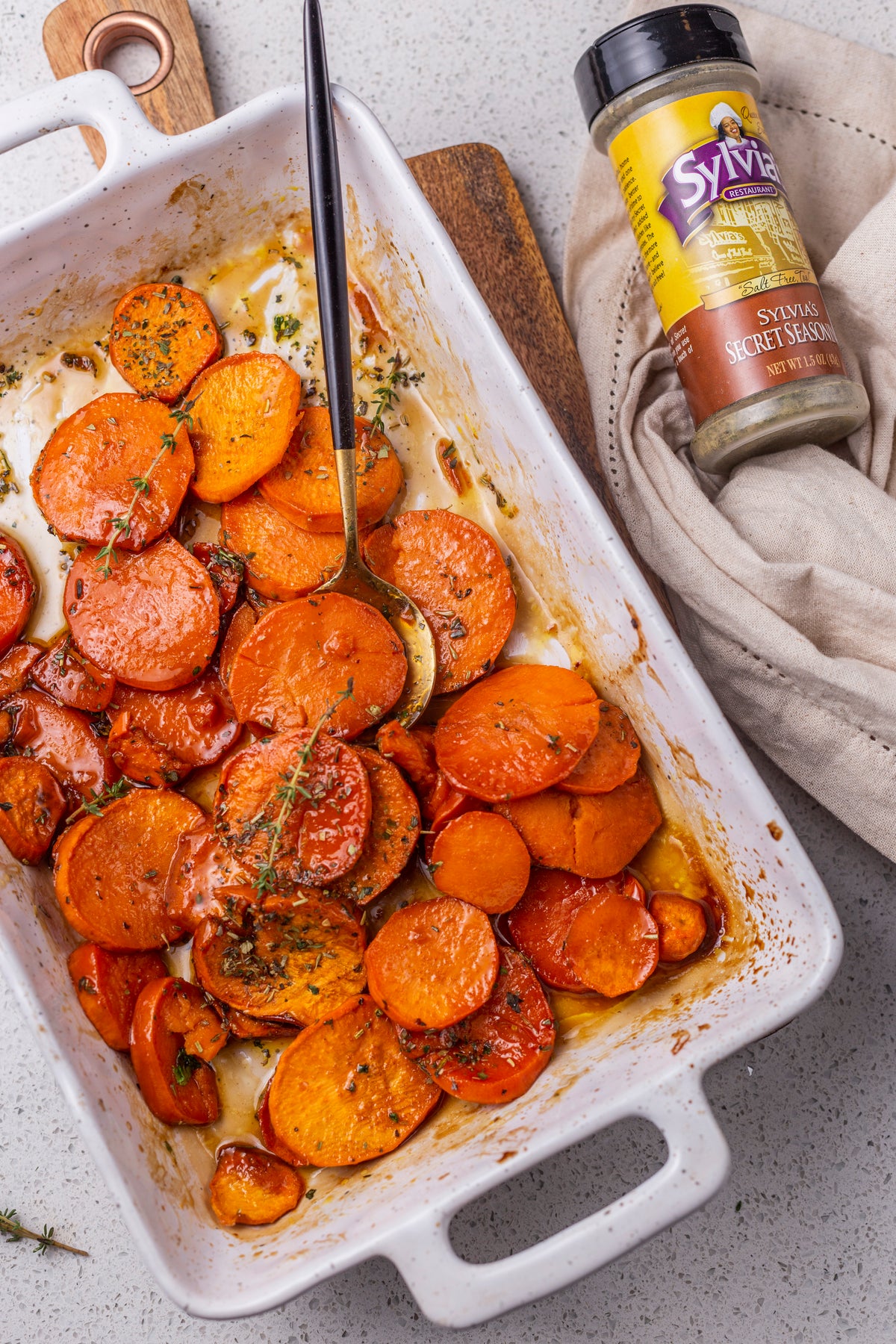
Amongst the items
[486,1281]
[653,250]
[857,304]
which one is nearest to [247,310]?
[653,250]

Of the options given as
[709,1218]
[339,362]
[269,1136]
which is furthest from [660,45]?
[709,1218]

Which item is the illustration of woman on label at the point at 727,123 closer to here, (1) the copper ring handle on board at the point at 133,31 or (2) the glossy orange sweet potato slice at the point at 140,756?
(1) the copper ring handle on board at the point at 133,31

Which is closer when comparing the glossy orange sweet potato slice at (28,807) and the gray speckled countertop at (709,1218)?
the glossy orange sweet potato slice at (28,807)

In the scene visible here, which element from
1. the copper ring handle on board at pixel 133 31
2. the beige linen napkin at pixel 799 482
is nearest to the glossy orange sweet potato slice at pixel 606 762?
the beige linen napkin at pixel 799 482

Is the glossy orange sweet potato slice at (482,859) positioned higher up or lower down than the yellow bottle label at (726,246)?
lower down

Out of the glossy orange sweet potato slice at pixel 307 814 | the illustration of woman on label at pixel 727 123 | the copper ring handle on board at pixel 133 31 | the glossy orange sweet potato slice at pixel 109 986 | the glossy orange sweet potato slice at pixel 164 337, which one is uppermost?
the copper ring handle on board at pixel 133 31

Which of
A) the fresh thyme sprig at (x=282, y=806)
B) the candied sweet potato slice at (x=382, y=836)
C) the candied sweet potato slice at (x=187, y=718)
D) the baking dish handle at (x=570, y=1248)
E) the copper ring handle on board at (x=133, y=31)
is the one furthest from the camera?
the copper ring handle on board at (x=133, y=31)

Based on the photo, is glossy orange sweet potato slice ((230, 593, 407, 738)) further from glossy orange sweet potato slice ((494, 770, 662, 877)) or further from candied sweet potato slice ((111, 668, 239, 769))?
glossy orange sweet potato slice ((494, 770, 662, 877))
